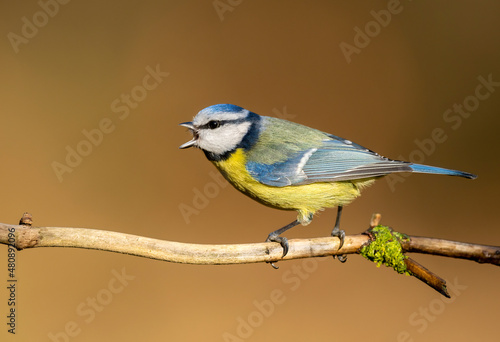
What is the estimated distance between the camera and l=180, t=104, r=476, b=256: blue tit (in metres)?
1.49

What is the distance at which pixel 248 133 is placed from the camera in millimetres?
1587

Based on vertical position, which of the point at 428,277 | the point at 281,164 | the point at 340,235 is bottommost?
the point at 428,277

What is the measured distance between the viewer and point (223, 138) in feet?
4.98

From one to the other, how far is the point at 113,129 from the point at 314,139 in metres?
1.31

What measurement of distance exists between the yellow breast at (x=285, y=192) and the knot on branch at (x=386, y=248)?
0.23 metres

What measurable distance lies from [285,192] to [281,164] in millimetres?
107

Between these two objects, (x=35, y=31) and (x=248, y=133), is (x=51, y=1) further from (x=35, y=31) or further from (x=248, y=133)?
(x=248, y=133)

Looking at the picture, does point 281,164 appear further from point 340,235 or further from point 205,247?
point 205,247

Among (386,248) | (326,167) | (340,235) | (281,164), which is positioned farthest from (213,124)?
(386,248)

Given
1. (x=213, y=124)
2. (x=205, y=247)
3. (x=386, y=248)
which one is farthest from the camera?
(x=213, y=124)

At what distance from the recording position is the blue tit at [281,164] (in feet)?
4.87

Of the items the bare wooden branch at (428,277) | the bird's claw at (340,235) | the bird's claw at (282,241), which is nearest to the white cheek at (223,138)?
the bird's claw at (282,241)

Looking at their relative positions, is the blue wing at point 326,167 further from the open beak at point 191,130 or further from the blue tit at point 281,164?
the open beak at point 191,130

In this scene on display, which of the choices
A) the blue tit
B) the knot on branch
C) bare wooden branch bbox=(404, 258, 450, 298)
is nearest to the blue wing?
the blue tit
